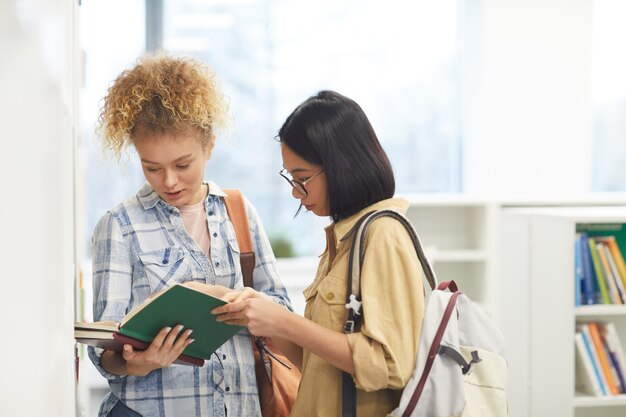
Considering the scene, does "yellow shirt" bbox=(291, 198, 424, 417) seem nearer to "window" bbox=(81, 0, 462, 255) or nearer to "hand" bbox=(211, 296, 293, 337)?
"hand" bbox=(211, 296, 293, 337)

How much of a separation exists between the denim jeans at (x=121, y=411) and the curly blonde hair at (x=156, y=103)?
20.3 inches

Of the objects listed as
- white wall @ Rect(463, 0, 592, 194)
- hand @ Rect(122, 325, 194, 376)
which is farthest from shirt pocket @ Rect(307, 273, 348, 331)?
white wall @ Rect(463, 0, 592, 194)

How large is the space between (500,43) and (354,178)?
4.47m

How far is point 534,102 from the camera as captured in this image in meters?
5.61

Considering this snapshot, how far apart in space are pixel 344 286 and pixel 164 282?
39cm

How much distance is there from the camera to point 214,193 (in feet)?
5.57

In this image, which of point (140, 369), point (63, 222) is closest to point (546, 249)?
point (140, 369)

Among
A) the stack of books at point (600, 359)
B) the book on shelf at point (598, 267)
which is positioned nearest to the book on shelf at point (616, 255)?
the book on shelf at point (598, 267)

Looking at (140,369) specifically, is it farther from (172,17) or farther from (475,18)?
(475,18)

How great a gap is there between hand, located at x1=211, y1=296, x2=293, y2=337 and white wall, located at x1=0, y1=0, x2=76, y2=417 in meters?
0.49

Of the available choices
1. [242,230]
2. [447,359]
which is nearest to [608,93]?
[242,230]

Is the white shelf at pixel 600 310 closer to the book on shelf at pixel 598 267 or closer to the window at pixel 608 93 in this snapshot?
the book on shelf at pixel 598 267

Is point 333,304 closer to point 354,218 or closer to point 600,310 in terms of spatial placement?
point 354,218

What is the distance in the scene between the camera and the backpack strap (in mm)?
1402
